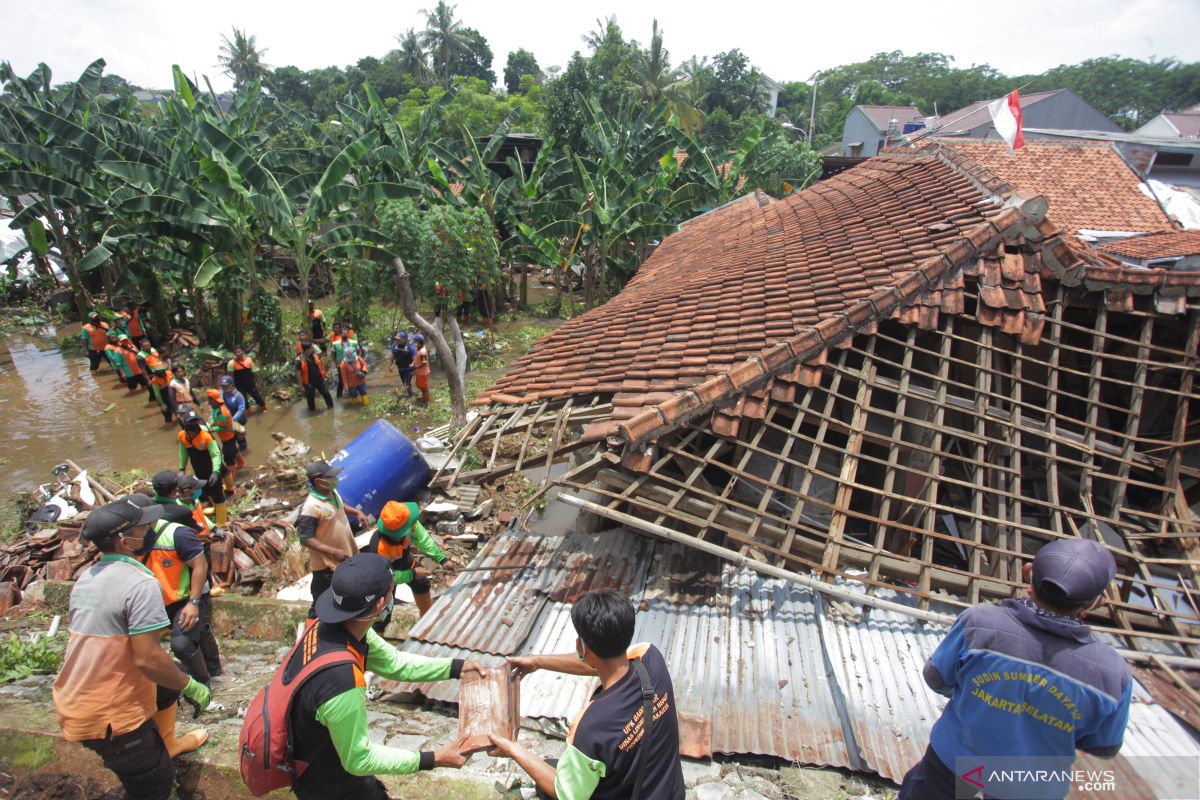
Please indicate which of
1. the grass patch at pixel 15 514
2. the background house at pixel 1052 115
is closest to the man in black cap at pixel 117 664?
the grass patch at pixel 15 514

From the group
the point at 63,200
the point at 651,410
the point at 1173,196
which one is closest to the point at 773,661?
the point at 651,410

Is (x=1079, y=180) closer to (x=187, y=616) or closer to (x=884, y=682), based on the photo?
(x=884, y=682)

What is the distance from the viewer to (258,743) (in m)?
2.22

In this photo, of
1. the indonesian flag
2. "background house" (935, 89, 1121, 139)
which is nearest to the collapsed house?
the indonesian flag

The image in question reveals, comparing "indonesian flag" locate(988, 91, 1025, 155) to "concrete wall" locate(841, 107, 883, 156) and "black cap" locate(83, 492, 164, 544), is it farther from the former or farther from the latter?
"concrete wall" locate(841, 107, 883, 156)

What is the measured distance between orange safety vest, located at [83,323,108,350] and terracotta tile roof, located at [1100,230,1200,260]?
21.2 metres

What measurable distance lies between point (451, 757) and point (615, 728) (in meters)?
0.86

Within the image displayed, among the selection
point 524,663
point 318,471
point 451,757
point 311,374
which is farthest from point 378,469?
point 311,374

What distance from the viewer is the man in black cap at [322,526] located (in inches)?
182

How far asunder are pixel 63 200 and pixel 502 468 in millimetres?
18303

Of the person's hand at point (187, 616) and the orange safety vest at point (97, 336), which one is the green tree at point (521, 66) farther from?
the person's hand at point (187, 616)

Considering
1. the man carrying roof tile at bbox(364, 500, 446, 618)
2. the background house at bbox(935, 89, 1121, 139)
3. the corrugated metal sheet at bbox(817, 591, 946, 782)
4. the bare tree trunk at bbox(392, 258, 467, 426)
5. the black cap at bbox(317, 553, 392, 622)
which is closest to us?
the black cap at bbox(317, 553, 392, 622)

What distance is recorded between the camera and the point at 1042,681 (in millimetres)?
2178

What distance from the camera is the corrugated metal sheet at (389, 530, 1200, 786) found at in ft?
10.6
